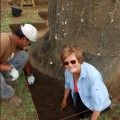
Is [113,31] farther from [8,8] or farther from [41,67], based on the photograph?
[8,8]

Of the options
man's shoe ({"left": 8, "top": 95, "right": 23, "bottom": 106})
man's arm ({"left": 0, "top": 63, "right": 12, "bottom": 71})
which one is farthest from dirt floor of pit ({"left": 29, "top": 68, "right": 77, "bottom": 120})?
man's arm ({"left": 0, "top": 63, "right": 12, "bottom": 71})

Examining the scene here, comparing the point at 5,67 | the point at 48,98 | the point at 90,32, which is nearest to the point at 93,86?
the point at 5,67

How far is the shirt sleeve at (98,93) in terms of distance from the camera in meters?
3.30

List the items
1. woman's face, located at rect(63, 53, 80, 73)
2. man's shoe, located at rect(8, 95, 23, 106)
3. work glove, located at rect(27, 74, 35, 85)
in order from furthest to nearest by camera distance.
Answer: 1. work glove, located at rect(27, 74, 35, 85)
2. man's shoe, located at rect(8, 95, 23, 106)
3. woman's face, located at rect(63, 53, 80, 73)

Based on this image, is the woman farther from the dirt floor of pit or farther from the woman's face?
the dirt floor of pit

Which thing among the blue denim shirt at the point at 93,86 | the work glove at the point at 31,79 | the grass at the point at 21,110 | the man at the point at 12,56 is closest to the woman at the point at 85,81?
the blue denim shirt at the point at 93,86

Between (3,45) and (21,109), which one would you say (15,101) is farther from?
(3,45)

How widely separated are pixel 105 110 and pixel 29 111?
1.04 meters

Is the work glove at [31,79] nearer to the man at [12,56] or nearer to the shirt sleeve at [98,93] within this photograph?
the man at [12,56]

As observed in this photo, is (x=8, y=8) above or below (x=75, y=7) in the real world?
below

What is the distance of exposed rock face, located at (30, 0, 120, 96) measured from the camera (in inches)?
173

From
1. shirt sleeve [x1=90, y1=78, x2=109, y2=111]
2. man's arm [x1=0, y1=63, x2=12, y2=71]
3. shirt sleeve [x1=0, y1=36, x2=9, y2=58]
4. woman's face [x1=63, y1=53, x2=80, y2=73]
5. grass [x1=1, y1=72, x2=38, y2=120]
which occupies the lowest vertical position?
grass [x1=1, y1=72, x2=38, y2=120]

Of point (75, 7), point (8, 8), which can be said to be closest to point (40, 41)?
point (75, 7)

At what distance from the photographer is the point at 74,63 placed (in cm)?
323
